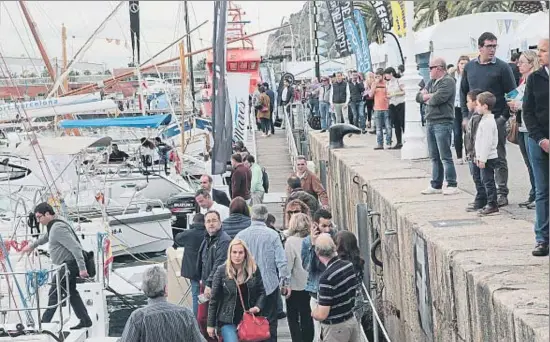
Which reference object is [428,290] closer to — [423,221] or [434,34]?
[423,221]

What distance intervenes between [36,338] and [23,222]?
7.43 m

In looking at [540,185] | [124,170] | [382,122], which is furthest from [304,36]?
[540,185]

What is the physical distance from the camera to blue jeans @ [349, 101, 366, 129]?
20.6m

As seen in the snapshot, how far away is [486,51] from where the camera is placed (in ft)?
26.8

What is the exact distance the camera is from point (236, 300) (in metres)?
7.75

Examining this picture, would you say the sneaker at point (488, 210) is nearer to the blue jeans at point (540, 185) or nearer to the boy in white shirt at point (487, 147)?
the boy in white shirt at point (487, 147)

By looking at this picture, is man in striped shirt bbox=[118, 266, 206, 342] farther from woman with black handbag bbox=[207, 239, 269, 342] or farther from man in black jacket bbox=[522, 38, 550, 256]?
man in black jacket bbox=[522, 38, 550, 256]

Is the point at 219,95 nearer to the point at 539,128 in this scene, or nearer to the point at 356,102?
the point at 539,128

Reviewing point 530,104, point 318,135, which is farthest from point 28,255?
point 318,135

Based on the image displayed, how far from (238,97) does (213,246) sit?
12278 millimetres

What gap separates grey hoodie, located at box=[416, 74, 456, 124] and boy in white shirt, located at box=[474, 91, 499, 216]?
1.46 meters

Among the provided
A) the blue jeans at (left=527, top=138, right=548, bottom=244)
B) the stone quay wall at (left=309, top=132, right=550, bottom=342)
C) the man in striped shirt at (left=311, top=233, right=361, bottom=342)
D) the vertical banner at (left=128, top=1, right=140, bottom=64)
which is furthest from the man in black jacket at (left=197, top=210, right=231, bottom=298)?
the vertical banner at (left=128, top=1, right=140, bottom=64)

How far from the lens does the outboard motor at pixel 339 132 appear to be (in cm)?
1763

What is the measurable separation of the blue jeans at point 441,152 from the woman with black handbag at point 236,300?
106 inches
